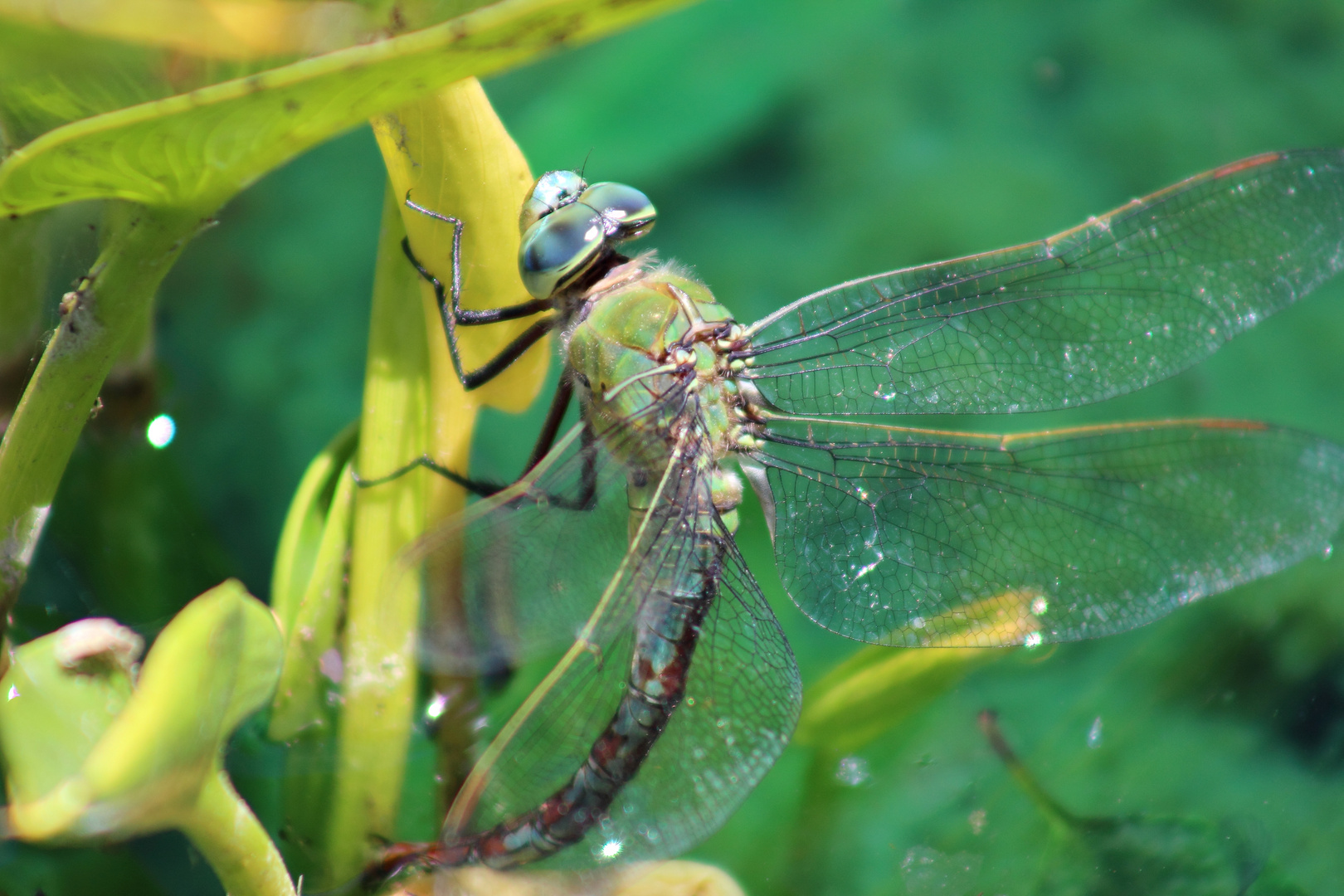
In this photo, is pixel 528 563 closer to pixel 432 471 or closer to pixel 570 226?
pixel 432 471

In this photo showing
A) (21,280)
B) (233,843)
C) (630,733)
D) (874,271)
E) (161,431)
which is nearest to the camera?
(233,843)

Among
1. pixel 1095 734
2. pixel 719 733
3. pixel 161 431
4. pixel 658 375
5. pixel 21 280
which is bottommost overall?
pixel 1095 734

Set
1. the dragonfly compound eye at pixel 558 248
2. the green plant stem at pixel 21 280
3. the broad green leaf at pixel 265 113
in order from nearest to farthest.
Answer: the broad green leaf at pixel 265 113, the green plant stem at pixel 21 280, the dragonfly compound eye at pixel 558 248

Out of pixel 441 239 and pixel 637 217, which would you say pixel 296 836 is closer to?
pixel 441 239

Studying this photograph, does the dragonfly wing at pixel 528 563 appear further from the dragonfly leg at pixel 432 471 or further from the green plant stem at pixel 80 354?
the green plant stem at pixel 80 354

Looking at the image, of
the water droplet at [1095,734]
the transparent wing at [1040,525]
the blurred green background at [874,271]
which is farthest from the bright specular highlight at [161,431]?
the water droplet at [1095,734]

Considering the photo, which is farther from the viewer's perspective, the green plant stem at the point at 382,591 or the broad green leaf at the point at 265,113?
the green plant stem at the point at 382,591

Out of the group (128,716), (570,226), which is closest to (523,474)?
(570,226)

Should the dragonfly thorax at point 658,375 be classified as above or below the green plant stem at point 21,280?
below
